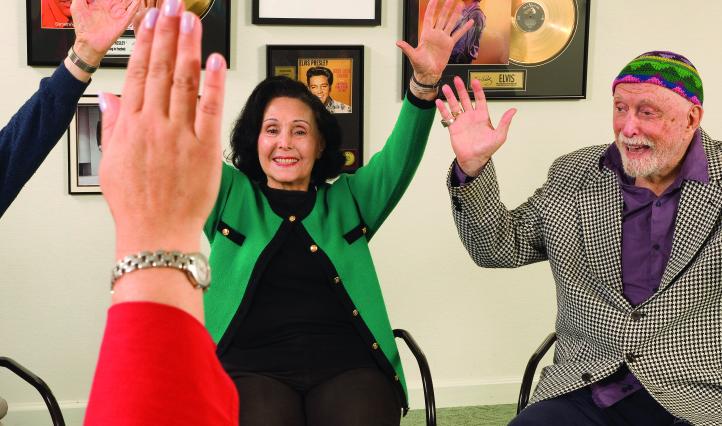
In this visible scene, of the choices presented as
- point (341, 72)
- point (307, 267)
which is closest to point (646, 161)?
point (307, 267)

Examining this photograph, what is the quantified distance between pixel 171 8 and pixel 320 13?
9.41 ft

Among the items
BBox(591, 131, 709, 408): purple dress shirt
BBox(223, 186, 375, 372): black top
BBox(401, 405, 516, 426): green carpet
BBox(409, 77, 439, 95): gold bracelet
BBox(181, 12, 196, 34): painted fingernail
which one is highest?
BBox(409, 77, 439, 95): gold bracelet

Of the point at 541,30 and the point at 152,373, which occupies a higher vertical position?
the point at 541,30

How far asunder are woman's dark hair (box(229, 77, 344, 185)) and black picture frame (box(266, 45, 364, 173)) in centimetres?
71

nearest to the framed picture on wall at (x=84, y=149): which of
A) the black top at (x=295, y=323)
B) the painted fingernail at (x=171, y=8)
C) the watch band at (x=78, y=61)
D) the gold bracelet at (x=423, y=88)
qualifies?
the black top at (x=295, y=323)

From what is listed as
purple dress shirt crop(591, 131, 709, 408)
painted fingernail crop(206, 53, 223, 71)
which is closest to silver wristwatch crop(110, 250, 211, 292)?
painted fingernail crop(206, 53, 223, 71)

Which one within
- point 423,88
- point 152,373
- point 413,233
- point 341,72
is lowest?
point 413,233

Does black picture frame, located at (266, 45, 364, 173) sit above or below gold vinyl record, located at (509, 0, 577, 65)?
below

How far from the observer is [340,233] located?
2502 millimetres

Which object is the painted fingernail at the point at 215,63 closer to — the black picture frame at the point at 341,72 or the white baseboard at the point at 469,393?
the black picture frame at the point at 341,72

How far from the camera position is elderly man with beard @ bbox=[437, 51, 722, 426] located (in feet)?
6.97

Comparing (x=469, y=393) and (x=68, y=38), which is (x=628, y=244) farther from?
(x=68, y=38)

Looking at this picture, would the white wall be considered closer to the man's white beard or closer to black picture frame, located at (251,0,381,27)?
black picture frame, located at (251,0,381,27)

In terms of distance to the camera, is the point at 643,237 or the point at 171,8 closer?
the point at 171,8
